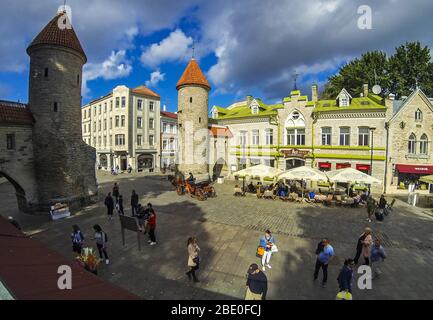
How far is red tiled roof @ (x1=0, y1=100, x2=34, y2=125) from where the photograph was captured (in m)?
13.9

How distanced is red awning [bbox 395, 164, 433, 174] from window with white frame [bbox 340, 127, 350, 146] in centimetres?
522

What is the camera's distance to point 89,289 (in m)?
3.76

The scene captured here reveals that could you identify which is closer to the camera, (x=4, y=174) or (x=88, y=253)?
(x=88, y=253)

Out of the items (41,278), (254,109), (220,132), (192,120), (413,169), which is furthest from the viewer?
→ (254,109)

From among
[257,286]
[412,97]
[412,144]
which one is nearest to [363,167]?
[412,144]

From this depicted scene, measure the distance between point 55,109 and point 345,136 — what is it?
90.3 feet

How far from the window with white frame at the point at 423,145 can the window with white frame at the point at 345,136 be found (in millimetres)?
6748

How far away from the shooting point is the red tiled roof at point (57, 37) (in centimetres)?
1497

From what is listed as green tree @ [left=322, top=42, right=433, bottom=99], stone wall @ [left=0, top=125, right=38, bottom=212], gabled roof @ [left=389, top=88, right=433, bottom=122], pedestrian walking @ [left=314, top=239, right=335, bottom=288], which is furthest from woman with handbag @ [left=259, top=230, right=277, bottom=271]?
green tree @ [left=322, top=42, right=433, bottom=99]

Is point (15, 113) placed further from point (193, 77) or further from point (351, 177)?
point (351, 177)

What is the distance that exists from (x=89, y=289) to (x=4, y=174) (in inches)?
614

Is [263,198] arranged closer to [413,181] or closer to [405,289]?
[405,289]

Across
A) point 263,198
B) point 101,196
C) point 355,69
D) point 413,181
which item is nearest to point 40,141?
point 101,196

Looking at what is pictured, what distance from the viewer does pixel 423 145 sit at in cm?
2298
